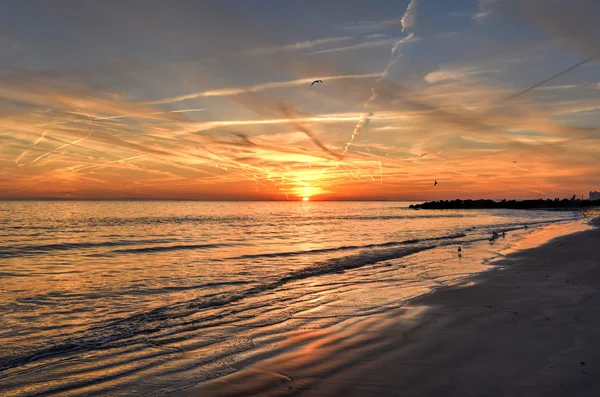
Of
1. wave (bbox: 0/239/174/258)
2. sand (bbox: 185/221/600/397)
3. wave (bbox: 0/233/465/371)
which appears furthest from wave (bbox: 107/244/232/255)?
sand (bbox: 185/221/600/397)

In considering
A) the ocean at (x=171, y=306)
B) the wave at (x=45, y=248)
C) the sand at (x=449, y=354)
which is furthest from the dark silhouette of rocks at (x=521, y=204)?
the sand at (x=449, y=354)

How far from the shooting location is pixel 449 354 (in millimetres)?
7621

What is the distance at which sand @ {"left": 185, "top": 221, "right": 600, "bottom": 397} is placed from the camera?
623cm

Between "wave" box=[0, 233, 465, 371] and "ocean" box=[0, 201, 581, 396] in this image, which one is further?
"wave" box=[0, 233, 465, 371]

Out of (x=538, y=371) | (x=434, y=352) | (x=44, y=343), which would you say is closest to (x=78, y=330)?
(x=44, y=343)

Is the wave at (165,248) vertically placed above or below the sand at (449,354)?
below

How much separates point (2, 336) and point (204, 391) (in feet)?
22.6

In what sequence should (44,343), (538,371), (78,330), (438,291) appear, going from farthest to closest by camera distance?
(438,291)
(78,330)
(44,343)
(538,371)

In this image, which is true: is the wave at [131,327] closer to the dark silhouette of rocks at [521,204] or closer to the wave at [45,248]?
the wave at [45,248]

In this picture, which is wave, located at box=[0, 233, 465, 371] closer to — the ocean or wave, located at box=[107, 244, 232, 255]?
the ocean

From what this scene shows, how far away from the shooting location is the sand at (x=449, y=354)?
6230mm

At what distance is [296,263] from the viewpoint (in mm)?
23484

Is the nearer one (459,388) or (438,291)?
(459,388)

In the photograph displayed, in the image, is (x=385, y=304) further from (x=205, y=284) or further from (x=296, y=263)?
(x=296, y=263)
